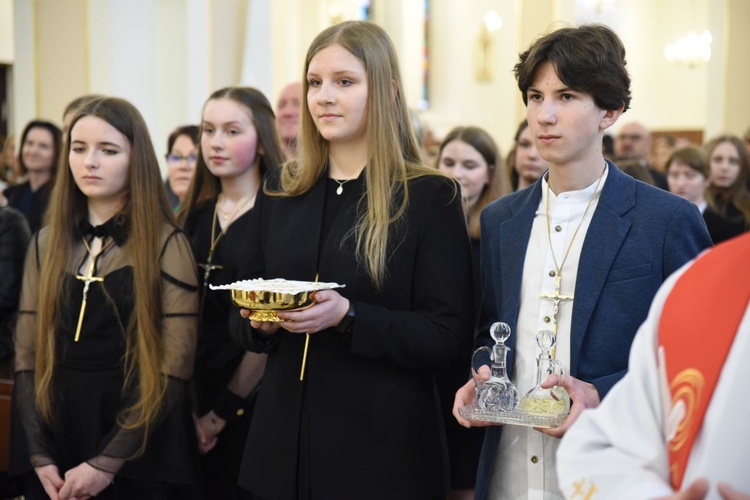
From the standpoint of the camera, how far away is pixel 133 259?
11.2 feet

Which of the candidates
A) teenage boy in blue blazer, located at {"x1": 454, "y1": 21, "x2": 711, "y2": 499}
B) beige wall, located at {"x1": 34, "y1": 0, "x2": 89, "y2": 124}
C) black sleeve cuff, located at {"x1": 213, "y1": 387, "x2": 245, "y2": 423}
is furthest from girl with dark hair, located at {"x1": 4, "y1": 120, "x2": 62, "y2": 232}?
teenage boy in blue blazer, located at {"x1": 454, "y1": 21, "x2": 711, "y2": 499}

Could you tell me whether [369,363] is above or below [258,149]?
below

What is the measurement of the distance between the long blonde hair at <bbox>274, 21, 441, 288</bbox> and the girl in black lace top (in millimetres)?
711

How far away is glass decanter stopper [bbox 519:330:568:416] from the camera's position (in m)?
2.30

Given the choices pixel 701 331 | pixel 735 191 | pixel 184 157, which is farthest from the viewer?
pixel 735 191

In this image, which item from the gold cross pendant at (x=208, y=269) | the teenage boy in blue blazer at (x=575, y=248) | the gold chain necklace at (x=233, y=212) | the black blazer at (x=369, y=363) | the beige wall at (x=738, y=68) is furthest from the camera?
the beige wall at (x=738, y=68)

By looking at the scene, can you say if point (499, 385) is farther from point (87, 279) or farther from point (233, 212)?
point (233, 212)

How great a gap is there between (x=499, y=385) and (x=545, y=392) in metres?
0.12

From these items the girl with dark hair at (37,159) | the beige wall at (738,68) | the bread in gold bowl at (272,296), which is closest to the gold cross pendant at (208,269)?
the bread in gold bowl at (272,296)

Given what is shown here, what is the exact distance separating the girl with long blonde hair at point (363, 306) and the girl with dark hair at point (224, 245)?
697 mm

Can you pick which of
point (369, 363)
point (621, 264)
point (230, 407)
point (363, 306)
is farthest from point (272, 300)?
point (230, 407)

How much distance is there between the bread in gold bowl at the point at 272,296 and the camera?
2.49 m

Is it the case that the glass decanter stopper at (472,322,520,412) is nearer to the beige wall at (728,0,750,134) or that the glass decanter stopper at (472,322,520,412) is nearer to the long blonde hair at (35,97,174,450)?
the long blonde hair at (35,97,174,450)

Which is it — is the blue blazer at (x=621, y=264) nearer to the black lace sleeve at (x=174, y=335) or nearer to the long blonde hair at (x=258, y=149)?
the black lace sleeve at (x=174, y=335)
